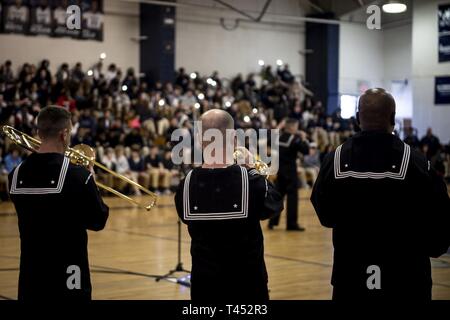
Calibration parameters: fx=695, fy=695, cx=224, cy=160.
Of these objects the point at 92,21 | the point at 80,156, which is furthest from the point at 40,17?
the point at 80,156

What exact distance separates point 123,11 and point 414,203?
21.5m

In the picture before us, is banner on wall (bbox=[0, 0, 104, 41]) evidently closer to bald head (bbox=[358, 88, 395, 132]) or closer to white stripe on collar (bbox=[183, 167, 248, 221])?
white stripe on collar (bbox=[183, 167, 248, 221])

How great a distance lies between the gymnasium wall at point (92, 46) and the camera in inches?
850

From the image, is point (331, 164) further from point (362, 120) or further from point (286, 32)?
point (286, 32)

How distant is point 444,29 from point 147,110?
903cm

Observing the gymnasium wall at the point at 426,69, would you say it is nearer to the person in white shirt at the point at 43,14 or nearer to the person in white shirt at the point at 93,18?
the person in white shirt at the point at 93,18

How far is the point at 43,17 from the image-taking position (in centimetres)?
2184

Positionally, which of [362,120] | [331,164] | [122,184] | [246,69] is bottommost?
[122,184]

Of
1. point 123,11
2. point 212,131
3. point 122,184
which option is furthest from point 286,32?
point 212,131

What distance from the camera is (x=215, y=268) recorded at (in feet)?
13.0

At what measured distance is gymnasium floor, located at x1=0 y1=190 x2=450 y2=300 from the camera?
6.82m

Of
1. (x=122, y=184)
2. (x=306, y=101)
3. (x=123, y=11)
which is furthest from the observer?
(x=306, y=101)

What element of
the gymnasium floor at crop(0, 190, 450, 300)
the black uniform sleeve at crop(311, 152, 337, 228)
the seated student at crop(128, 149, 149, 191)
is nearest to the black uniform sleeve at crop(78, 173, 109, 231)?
the black uniform sleeve at crop(311, 152, 337, 228)
